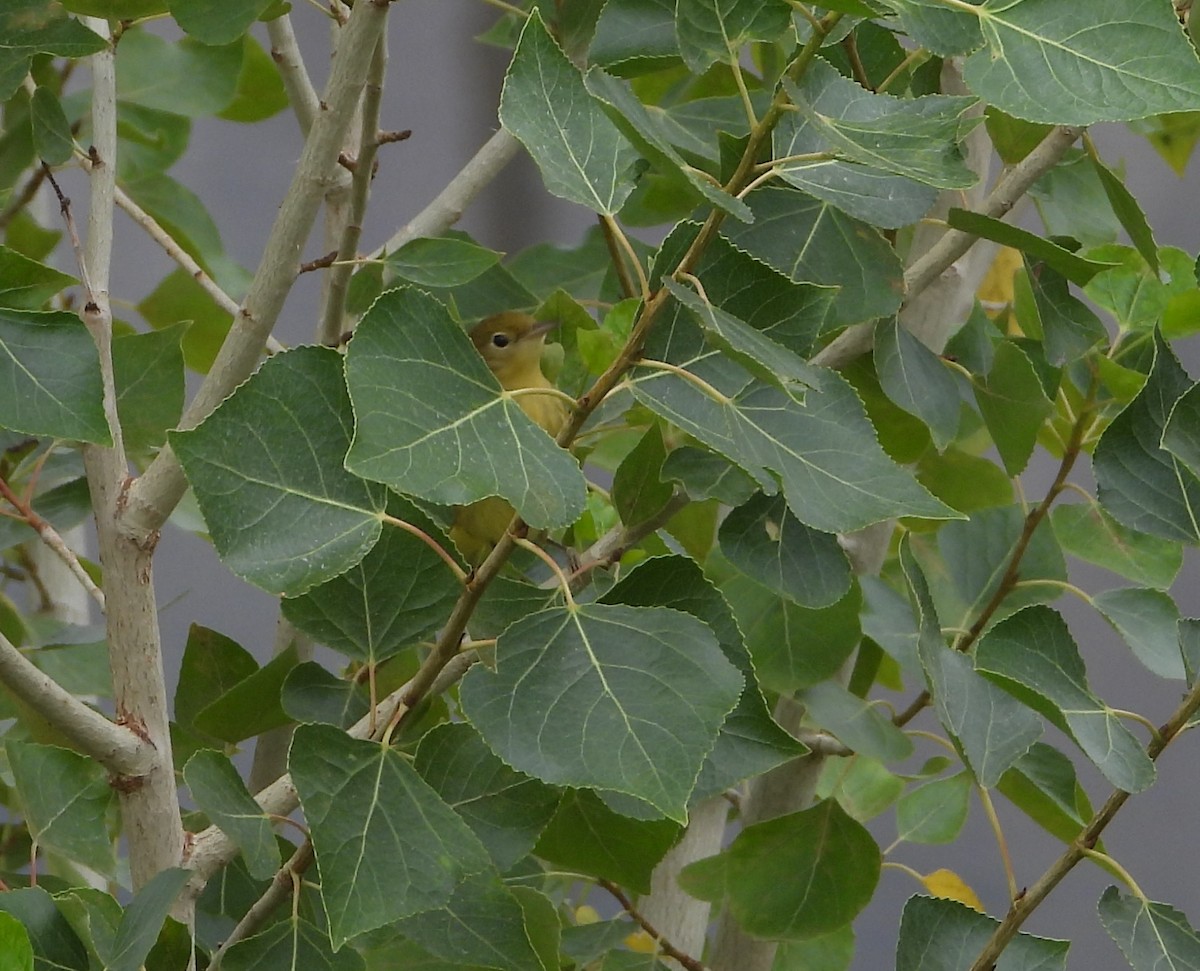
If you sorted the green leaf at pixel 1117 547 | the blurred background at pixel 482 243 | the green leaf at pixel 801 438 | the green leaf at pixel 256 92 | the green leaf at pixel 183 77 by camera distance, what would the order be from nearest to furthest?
the green leaf at pixel 801 438 < the green leaf at pixel 1117 547 < the green leaf at pixel 183 77 < the green leaf at pixel 256 92 < the blurred background at pixel 482 243

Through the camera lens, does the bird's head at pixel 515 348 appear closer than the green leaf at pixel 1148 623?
No

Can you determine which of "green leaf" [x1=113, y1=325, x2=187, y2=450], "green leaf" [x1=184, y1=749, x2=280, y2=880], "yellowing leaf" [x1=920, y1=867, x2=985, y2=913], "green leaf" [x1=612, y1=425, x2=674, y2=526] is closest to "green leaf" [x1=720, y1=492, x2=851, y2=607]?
"green leaf" [x1=612, y1=425, x2=674, y2=526]

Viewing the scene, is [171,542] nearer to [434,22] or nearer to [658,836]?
[434,22]

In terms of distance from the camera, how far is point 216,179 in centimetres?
266

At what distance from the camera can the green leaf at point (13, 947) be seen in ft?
1.60

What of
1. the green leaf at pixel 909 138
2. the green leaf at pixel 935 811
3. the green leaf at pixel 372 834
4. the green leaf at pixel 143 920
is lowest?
the green leaf at pixel 935 811

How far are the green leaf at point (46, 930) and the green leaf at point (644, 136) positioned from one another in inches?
17.2

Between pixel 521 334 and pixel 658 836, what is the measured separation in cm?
87

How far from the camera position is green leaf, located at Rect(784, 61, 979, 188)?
0.48 metres

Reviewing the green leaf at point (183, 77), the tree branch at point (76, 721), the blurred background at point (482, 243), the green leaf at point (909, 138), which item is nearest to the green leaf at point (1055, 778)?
the green leaf at point (909, 138)

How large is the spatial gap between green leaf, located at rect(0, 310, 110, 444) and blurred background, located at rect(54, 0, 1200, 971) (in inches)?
73.3

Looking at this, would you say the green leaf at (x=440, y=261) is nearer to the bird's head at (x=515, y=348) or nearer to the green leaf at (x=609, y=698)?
the green leaf at (x=609, y=698)

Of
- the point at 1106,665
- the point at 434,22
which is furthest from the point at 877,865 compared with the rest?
the point at 434,22

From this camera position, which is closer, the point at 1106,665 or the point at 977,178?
the point at 977,178
